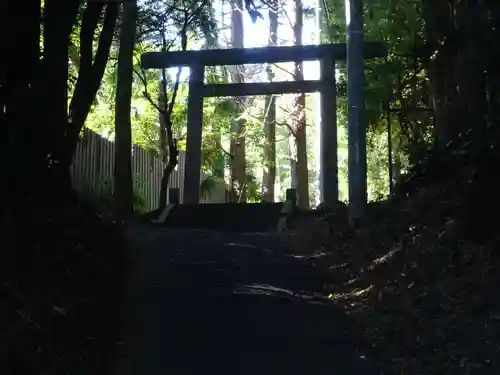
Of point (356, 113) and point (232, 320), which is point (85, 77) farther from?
point (356, 113)

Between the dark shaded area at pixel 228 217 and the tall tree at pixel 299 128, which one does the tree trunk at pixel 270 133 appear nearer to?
the tall tree at pixel 299 128

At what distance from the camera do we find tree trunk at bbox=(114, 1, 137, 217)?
16.9 metres

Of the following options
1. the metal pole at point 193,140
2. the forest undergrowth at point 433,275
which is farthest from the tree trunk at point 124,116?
the forest undergrowth at point 433,275

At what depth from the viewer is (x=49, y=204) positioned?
667 cm

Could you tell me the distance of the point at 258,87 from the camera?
19.6 metres

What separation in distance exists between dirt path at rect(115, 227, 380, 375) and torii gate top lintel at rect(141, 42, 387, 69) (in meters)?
8.00

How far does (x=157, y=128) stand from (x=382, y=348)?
81.0ft

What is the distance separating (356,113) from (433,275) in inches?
185

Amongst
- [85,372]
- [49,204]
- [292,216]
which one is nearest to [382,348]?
[85,372]

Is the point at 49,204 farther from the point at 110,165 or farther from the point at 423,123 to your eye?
the point at 110,165

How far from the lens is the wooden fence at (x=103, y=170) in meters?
16.3

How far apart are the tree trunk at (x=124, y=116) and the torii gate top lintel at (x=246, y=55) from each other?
Result: 1549mm

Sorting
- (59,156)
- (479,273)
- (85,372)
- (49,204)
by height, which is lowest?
(85,372)

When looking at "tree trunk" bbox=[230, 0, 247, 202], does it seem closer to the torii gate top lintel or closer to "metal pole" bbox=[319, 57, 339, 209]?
the torii gate top lintel
